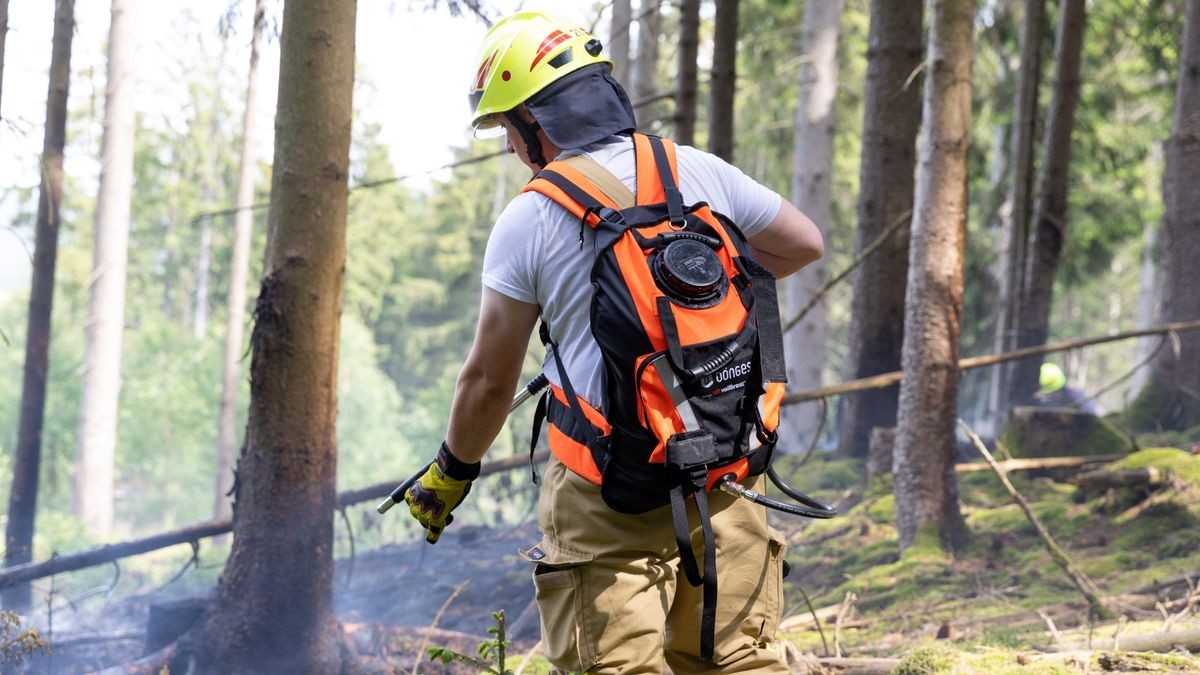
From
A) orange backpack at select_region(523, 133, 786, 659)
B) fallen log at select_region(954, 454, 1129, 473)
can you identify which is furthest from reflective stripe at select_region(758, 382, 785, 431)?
fallen log at select_region(954, 454, 1129, 473)

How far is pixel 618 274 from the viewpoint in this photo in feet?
7.71

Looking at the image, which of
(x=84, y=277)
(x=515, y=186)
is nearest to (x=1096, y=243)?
(x=515, y=186)

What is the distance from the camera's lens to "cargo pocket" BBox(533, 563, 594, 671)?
→ 2484 mm

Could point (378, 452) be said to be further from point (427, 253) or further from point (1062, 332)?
point (1062, 332)

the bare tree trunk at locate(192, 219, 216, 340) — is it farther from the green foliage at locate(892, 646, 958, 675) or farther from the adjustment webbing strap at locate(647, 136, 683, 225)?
the adjustment webbing strap at locate(647, 136, 683, 225)

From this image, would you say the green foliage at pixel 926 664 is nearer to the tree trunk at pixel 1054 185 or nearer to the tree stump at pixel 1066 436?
the tree stump at pixel 1066 436

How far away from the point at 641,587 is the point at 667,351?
62 centimetres

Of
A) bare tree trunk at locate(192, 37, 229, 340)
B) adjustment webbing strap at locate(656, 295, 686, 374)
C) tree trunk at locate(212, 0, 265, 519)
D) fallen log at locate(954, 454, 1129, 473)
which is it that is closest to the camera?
adjustment webbing strap at locate(656, 295, 686, 374)

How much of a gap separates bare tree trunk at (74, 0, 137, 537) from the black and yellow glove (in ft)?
53.3

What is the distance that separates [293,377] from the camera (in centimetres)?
483

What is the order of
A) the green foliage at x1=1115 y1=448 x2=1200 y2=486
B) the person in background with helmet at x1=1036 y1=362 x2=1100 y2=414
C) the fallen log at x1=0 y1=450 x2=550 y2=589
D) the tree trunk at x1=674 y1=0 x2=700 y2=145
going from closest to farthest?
the fallen log at x1=0 y1=450 x2=550 y2=589 < the green foliage at x1=1115 y1=448 x2=1200 y2=486 < the tree trunk at x1=674 y1=0 x2=700 y2=145 < the person in background with helmet at x1=1036 y1=362 x2=1100 y2=414

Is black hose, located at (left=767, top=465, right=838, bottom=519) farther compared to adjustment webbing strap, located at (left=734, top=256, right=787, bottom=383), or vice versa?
black hose, located at (left=767, top=465, right=838, bottom=519)

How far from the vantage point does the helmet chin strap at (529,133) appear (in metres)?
2.71

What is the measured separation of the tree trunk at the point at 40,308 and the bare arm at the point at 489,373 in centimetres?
743
